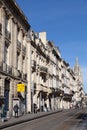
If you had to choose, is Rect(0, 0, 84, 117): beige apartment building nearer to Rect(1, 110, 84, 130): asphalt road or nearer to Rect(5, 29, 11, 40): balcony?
Rect(5, 29, 11, 40): balcony

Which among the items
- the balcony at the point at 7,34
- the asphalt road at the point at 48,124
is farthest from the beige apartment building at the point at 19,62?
the asphalt road at the point at 48,124

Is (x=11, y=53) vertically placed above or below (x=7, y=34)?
below

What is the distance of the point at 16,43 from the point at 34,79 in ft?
47.2

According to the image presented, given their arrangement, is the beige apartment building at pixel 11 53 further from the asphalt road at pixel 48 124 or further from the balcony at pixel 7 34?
the asphalt road at pixel 48 124

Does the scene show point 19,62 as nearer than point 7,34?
No

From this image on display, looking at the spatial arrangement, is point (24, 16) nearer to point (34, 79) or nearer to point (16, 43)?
point (16, 43)

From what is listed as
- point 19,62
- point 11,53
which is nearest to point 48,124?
point 11,53

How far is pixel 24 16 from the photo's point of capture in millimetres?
52969

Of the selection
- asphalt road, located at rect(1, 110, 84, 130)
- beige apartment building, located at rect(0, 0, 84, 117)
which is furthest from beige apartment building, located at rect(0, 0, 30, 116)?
asphalt road, located at rect(1, 110, 84, 130)

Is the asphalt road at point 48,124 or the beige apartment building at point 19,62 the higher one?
the beige apartment building at point 19,62

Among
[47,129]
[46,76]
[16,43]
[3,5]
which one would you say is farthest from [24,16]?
[47,129]

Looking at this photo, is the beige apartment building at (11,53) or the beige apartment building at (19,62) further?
the beige apartment building at (19,62)

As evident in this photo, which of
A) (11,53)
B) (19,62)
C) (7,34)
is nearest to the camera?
(7,34)

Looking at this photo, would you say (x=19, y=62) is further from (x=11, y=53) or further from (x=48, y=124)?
(x=48, y=124)
